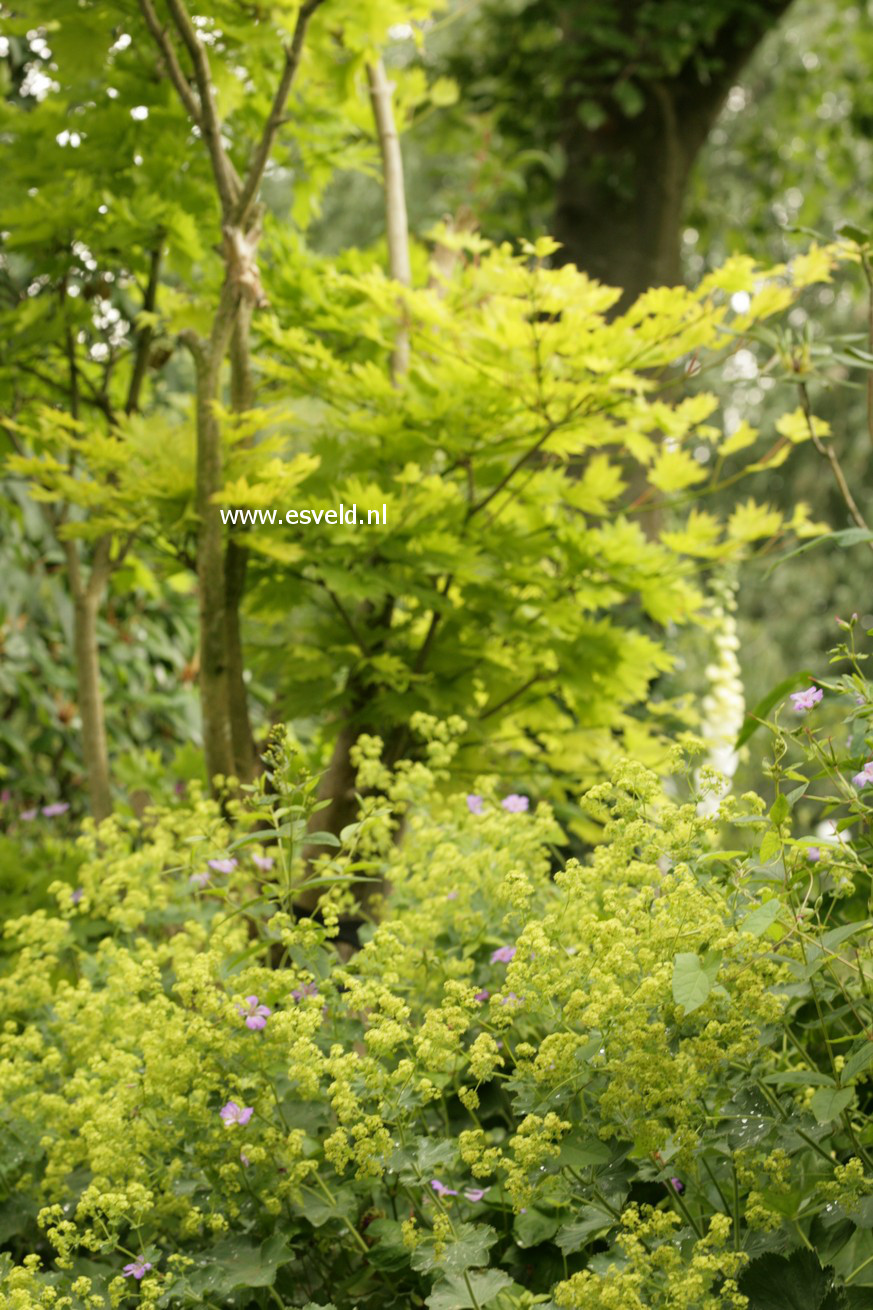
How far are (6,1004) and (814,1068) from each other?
0.84m

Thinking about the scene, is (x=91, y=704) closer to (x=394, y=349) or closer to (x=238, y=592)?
(x=238, y=592)

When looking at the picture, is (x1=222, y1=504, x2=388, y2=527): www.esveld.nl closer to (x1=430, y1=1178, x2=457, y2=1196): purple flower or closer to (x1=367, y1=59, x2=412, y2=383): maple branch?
(x1=367, y1=59, x2=412, y2=383): maple branch

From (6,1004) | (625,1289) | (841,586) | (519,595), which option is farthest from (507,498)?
(841,586)

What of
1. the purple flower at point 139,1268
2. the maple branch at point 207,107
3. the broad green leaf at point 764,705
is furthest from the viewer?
the maple branch at point 207,107

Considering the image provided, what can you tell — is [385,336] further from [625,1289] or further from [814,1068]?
[625,1289]

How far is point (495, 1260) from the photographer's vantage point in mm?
1129

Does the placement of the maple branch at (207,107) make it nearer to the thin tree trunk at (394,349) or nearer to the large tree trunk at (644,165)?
the thin tree trunk at (394,349)

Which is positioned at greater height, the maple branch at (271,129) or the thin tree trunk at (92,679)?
the maple branch at (271,129)

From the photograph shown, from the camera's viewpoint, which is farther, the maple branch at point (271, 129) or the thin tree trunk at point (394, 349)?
the thin tree trunk at point (394, 349)

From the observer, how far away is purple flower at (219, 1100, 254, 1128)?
1006mm

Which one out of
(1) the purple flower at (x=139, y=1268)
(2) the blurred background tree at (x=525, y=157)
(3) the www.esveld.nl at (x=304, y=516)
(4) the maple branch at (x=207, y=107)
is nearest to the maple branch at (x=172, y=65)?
(4) the maple branch at (x=207, y=107)

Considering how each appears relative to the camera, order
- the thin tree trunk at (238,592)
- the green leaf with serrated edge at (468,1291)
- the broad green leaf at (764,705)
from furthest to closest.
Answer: the thin tree trunk at (238,592) → the broad green leaf at (764,705) → the green leaf with serrated edge at (468,1291)

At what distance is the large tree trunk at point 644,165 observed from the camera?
3258mm

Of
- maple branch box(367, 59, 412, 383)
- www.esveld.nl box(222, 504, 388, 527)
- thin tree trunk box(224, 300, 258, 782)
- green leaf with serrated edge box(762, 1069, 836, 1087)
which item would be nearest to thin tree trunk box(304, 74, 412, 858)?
maple branch box(367, 59, 412, 383)
